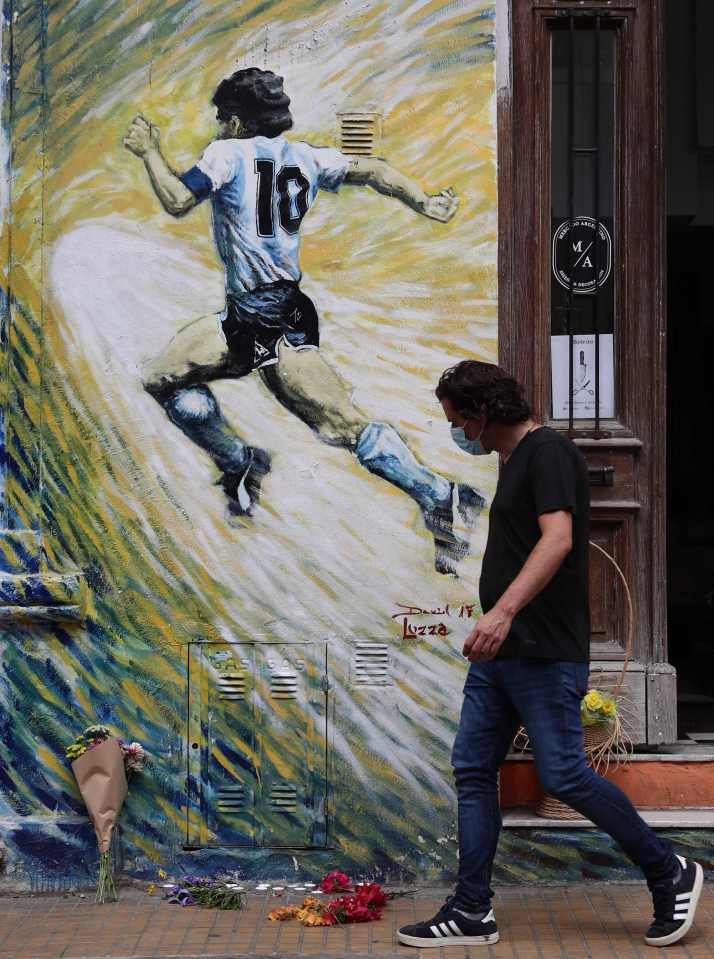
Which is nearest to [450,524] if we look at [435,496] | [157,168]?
[435,496]

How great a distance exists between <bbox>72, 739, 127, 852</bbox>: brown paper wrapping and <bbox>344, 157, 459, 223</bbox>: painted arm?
242 centimetres

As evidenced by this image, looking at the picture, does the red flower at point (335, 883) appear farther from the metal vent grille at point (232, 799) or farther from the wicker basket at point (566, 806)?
the wicker basket at point (566, 806)

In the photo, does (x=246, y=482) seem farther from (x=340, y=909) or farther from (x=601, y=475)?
(x=340, y=909)

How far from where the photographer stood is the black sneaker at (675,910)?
4.57m

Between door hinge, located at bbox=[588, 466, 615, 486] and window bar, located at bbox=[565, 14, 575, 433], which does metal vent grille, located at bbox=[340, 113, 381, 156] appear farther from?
door hinge, located at bbox=[588, 466, 615, 486]

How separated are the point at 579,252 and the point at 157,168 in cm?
177

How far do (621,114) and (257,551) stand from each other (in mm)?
2357

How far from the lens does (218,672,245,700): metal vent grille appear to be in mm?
5457

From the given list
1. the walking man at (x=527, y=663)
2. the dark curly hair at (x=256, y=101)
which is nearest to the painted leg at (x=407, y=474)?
the walking man at (x=527, y=663)

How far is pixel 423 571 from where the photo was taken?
17.8ft

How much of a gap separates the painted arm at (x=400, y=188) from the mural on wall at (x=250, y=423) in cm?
1

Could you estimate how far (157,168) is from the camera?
5.50 m

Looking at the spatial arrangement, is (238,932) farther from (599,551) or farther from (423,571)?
(599,551)

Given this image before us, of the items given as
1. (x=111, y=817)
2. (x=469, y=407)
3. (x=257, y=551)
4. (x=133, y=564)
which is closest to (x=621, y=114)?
(x=469, y=407)
